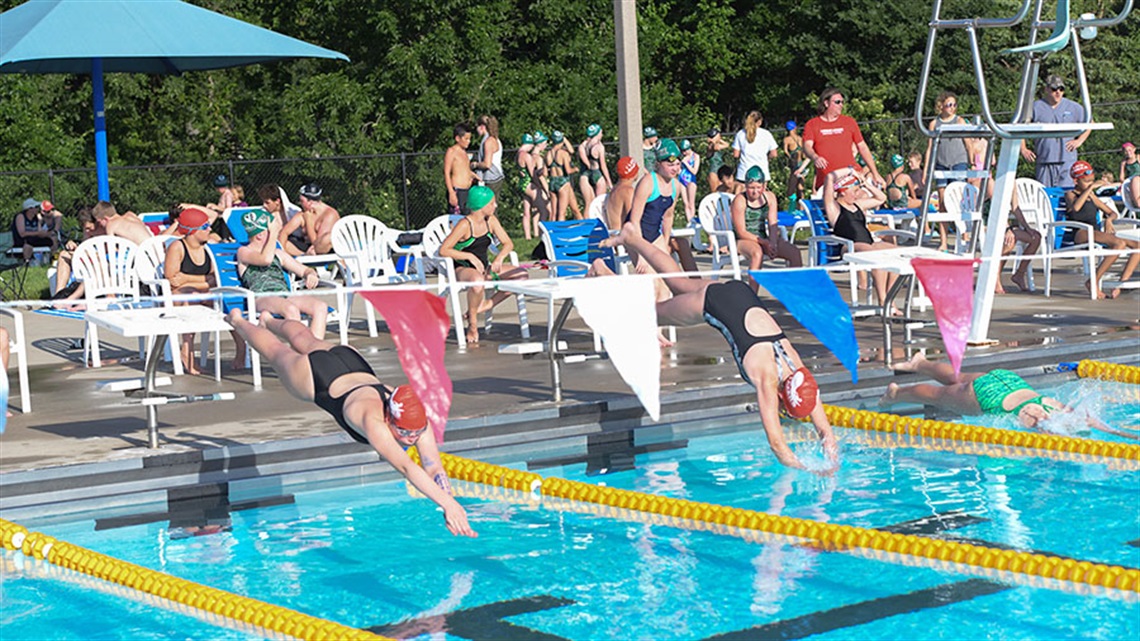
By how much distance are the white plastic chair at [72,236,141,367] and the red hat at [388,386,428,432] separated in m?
5.01

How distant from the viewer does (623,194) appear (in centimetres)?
1065

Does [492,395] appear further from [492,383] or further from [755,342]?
[755,342]

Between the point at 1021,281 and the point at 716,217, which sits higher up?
the point at 716,217

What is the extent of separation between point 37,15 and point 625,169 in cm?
524

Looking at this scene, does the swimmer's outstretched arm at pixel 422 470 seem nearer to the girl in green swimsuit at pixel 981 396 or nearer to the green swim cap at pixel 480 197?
the girl in green swimsuit at pixel 981 396

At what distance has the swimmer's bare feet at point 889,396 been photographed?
8594 mm

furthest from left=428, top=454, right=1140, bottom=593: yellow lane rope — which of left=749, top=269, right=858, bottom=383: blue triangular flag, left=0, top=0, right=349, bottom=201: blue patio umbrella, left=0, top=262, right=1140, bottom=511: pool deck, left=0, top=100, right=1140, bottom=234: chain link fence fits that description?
left=0, top=100, right=1140, bottom=234: chain link fence

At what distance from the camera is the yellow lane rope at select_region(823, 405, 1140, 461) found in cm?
769

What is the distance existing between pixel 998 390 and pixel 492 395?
2804 mm

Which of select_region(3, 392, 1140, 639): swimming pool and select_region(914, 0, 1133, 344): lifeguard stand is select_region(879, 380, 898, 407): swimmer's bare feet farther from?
select_region(914, 0, 1133, 344): lifeguard stand

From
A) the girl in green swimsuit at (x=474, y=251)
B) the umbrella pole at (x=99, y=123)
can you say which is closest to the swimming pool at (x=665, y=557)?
the girl in green swimsuit at (x=474, y=251)

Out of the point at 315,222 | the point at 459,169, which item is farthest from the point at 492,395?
the point at 459,169

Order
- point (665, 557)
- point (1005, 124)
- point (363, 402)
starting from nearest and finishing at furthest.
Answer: point (363, 402)
point (665, 557)
point (1005, 124)

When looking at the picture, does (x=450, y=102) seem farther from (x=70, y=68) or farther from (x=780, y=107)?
(x=70, y=68)
